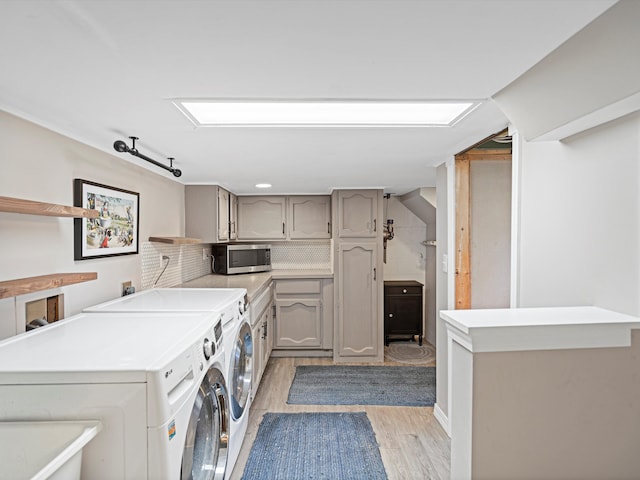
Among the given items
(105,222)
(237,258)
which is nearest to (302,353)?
(237,258)

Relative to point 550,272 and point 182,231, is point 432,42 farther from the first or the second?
point 182,231

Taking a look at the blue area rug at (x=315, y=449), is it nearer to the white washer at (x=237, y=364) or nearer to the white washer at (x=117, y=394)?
the white washer at (x=237, y=364)

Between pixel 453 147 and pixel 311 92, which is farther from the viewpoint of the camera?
pixel 453 147

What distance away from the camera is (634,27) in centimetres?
82

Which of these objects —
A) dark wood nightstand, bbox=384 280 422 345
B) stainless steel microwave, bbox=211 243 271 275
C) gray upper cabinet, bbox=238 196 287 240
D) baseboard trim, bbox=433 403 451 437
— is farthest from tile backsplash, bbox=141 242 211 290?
baseboard trim, bbox=433 403 451 437

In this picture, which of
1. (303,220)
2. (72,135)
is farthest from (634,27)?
(303,220)

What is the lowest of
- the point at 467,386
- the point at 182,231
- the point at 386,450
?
the point at 386,450

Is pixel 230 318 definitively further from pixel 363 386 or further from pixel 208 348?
pixel 363 386

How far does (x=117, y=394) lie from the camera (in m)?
1.05

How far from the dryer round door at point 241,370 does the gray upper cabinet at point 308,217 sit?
6.50 feet

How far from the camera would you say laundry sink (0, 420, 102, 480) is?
0.96 metres

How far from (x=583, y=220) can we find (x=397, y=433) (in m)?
1.98

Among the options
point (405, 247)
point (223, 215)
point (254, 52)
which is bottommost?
point (405, 247)

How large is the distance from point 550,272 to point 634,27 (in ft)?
3.15
